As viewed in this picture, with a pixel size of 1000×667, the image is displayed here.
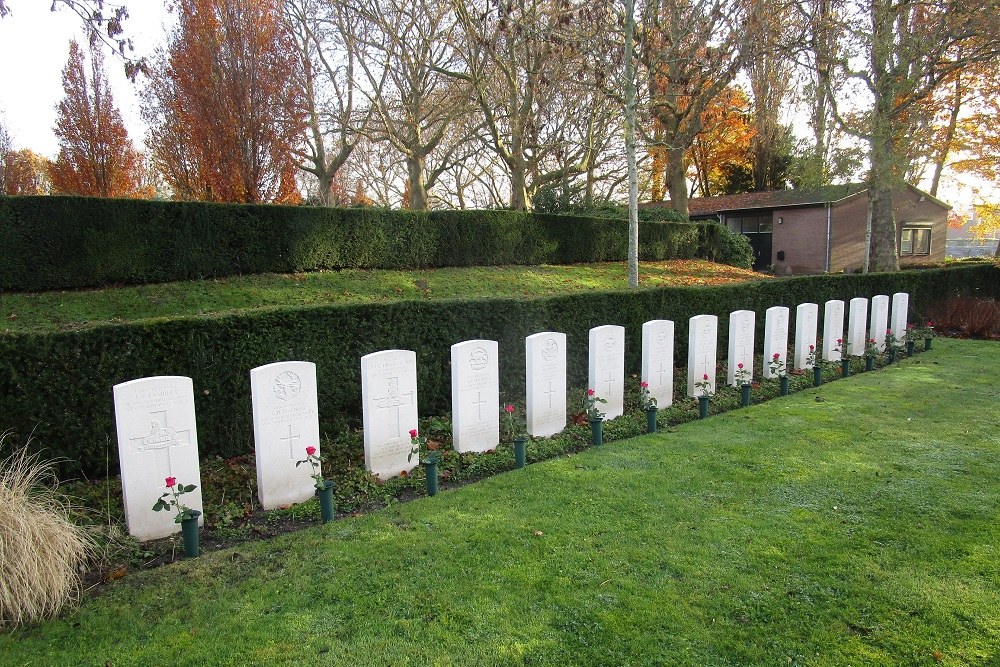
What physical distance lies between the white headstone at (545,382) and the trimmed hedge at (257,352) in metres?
1.24

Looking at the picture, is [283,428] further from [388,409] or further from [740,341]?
[740,341]

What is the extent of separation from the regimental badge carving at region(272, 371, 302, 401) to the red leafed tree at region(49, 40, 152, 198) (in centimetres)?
1969

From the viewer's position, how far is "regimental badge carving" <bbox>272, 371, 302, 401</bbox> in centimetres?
486

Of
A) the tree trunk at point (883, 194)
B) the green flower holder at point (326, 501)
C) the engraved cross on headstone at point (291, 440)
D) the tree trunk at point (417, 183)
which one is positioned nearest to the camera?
the green flower holder at point (326, 501)

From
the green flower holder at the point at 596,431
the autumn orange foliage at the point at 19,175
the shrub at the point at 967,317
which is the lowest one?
the green flower holder at the point at 596,431

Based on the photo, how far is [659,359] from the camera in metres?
7.82

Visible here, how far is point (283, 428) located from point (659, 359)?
4881 millimetres

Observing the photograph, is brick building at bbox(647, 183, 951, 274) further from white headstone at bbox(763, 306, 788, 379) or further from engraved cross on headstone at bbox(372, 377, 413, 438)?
engraved cross on headstone at bbox(372, 377, 413, 438)

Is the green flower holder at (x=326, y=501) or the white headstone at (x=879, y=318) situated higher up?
the white headstone at (x=879, y=318)

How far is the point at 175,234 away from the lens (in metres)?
11.4

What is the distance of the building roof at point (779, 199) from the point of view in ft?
91.2

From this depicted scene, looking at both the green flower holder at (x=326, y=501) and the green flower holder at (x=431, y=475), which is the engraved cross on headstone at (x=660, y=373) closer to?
the green flower holder at (x=431, y=475)

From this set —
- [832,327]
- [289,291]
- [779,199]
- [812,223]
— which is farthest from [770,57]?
[289,291]

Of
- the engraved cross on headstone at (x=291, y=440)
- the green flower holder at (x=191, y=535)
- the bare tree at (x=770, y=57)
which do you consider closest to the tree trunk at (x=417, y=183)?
the bare tree at (x=770, y=57)
